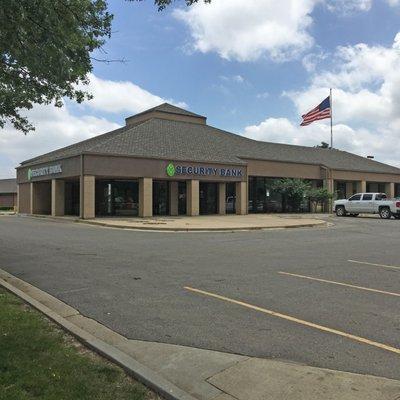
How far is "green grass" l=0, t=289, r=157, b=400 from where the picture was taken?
4238 mm

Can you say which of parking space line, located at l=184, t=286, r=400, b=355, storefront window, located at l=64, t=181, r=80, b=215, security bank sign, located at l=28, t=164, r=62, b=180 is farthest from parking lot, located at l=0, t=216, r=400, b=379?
storefront window, located at l=64, t=181, r=80, b=215

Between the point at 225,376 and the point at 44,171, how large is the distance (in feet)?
115

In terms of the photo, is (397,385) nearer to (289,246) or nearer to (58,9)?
(58,9)

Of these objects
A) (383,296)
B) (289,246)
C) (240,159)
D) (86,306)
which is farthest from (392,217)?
(86,306)

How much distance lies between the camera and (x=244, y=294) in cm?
845

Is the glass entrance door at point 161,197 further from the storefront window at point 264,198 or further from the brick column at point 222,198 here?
the storefront window at point 264,198

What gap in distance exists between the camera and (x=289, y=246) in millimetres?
16250

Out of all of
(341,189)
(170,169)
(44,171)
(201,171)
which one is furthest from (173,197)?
(341,189)

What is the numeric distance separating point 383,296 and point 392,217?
3016 centimetres

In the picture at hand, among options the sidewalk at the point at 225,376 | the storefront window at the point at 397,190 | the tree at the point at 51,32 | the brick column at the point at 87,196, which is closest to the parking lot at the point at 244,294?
the sidewalk at the point at 225,376

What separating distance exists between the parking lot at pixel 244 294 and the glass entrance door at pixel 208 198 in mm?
22551

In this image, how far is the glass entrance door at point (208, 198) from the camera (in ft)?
127

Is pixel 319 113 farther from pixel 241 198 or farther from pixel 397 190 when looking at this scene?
pixel 397 190

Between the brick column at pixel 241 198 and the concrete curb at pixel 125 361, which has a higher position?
the brick column at pixel 241 198
